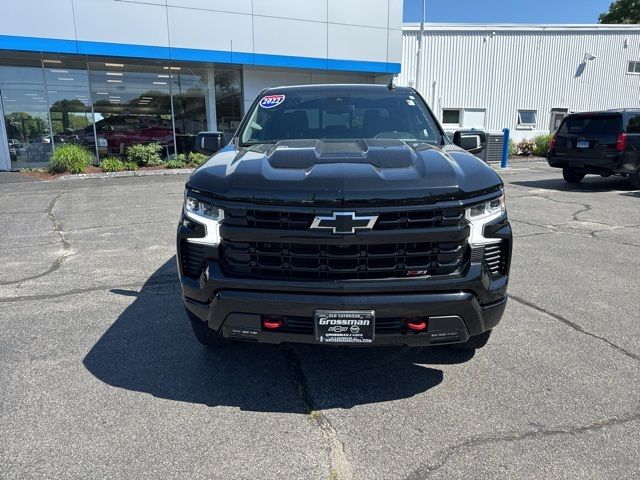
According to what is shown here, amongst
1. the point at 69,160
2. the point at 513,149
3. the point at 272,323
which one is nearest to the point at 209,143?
the point at 272,323

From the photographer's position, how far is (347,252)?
2535 mm

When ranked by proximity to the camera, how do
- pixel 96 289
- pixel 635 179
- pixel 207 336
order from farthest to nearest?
1. pixel 635 179
2. pixel 96 289
3. pixel 207 336

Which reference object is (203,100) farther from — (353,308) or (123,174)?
(353,308)

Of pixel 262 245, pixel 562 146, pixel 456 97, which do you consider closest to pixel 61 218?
pixel 262 245

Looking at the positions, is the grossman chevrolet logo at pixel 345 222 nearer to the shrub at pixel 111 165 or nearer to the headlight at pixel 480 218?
the headlight at pixel 480 218

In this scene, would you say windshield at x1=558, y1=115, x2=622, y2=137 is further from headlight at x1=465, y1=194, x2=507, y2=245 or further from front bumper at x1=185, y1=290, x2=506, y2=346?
front bumper at x1=185, y1=290, x2=506, y2=346

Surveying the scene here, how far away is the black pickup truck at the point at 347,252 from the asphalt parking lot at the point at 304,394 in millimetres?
523

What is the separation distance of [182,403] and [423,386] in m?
1.55

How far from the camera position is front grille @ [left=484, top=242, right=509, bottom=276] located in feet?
8.76

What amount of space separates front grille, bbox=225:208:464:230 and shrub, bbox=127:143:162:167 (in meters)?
14.9

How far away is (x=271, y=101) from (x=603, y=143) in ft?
32.4

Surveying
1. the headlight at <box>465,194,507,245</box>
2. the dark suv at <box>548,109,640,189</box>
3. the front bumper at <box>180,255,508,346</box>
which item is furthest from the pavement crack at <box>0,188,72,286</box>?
the dark suv at <box>548,109,640,189</box>

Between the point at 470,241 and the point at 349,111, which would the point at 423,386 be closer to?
the point at 470,241

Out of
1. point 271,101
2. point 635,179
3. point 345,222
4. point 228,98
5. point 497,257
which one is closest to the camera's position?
point 345,222
